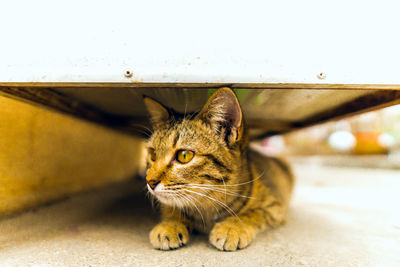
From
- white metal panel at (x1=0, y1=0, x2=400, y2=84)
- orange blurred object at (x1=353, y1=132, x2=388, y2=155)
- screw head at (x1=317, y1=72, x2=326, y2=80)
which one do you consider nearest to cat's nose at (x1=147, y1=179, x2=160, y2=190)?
white metal panel at (x1=0, y1=0, x2=400, y2=84)

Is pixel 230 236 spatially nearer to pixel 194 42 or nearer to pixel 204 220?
pixel 204 220

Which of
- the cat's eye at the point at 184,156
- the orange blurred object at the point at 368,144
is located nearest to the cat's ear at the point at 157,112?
the cat's eye at the point at 184,156

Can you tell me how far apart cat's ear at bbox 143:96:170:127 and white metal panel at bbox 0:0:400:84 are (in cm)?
35

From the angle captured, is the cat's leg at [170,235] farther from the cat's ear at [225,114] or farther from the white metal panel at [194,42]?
the white metal panel at [194,42]

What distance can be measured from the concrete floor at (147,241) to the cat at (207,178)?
7 centimetres

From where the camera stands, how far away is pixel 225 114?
3.80 ft

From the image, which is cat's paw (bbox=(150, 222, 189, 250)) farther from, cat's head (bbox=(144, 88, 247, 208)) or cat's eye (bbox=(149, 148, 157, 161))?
cat's eye (bbox=(149, 148, 157, 161))

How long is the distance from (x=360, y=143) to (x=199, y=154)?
5948 mm

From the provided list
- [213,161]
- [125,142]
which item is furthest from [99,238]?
[125,142]

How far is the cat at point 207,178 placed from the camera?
1071 mm

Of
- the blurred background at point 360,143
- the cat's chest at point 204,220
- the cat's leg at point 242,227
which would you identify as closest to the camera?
the cat's leg at point 242,227

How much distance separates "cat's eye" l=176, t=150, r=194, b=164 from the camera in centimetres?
113

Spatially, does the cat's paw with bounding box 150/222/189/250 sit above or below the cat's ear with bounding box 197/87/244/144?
below

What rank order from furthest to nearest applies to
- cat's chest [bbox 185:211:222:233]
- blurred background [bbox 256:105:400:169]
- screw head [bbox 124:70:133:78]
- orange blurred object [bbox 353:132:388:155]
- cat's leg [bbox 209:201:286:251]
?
orange blurred object [bbox 353:132:388:155] → blurred background [bbox 256:105:400:169] → cat's chest [bbox 185:211:222:233] → cat's leg [bbox 209:201:286:251] → screw head [bbox 124:70:133:78]
